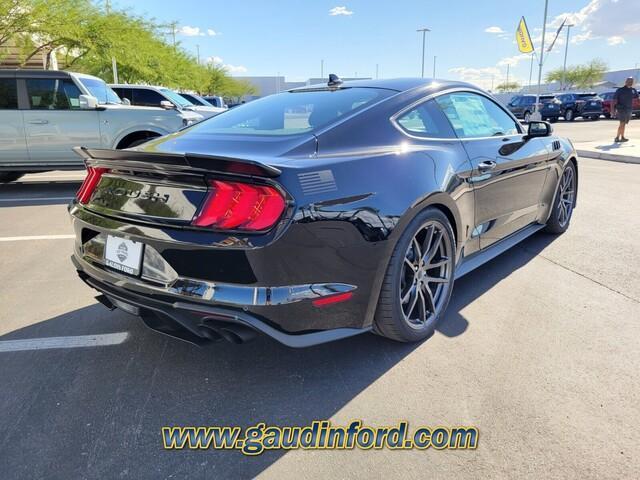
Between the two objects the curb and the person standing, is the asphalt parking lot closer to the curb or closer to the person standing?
the curb

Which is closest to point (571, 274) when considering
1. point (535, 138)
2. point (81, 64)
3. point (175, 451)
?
point (535, 138)

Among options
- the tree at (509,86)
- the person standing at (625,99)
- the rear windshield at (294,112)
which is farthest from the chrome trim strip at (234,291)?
the tree at (509,86)

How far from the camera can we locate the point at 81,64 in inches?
887

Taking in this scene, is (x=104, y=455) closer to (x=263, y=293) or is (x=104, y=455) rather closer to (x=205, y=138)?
(x=263, y=293)

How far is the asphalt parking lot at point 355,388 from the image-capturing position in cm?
195

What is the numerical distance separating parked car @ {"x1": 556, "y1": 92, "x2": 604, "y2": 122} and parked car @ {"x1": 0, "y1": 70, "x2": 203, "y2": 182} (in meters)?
28.0

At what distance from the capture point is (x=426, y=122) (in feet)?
9.95

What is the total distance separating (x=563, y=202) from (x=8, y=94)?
8600 mm

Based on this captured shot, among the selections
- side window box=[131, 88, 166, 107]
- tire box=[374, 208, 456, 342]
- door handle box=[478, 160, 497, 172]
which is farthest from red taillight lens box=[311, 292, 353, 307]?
side window box=[131, 88, 166, 107]

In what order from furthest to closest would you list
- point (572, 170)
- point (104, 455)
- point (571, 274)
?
point (572, 170) → point (571, 274) → point (104, 455)

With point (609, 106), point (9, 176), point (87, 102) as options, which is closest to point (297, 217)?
point (87, 102)

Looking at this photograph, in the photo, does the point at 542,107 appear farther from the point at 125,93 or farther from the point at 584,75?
the point at 584,75

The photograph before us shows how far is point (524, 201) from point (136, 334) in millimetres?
3196

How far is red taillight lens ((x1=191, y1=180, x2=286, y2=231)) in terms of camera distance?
207 cm
